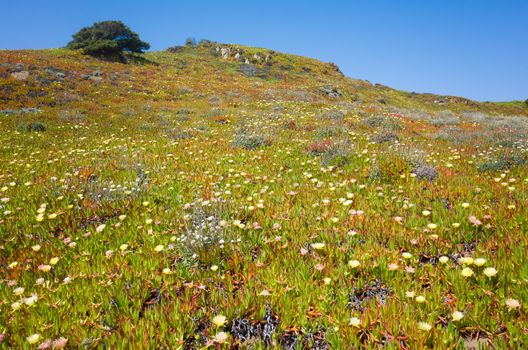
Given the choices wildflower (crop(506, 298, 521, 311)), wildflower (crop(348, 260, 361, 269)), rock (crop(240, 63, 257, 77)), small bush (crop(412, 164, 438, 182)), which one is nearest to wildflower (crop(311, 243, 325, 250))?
wildflower (crop(348, 260, 361, 269))

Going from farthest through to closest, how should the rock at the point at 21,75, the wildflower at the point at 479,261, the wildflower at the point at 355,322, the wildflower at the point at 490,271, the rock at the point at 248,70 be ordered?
the rock at the point at 248,70, the rock at the point at 21,75, the wildflower at the point at 479,261, the wildflower at the point at 490,271, the wildflower at the point at 355,322

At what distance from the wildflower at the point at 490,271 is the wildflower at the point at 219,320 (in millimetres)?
2420

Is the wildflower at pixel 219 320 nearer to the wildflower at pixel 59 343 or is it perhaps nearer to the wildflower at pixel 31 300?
the wildflower at pixel 59 343

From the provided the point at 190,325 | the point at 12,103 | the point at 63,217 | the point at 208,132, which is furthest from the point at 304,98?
the point at 190,325

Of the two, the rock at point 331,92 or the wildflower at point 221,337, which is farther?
the rock at point 331,92

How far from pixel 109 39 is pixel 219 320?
50591 mm

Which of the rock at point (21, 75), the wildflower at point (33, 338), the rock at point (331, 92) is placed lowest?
the wildflower at point (33, 338)

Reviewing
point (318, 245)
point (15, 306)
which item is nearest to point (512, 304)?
point (318, 245)

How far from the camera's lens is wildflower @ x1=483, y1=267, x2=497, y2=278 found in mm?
2963

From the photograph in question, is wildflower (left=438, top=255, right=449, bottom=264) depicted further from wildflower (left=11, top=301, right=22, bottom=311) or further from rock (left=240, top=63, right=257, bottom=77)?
rock (left=240, top=63, right=257, bottom=77)

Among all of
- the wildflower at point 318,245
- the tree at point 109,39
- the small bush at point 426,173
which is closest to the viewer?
the wildflower at point 318,245

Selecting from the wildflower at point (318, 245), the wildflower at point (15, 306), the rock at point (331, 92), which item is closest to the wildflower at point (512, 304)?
the wildflower at point (318, 245)

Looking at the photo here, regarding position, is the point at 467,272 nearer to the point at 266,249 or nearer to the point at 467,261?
the point at 467,261

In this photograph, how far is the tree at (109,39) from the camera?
41.8 meters
